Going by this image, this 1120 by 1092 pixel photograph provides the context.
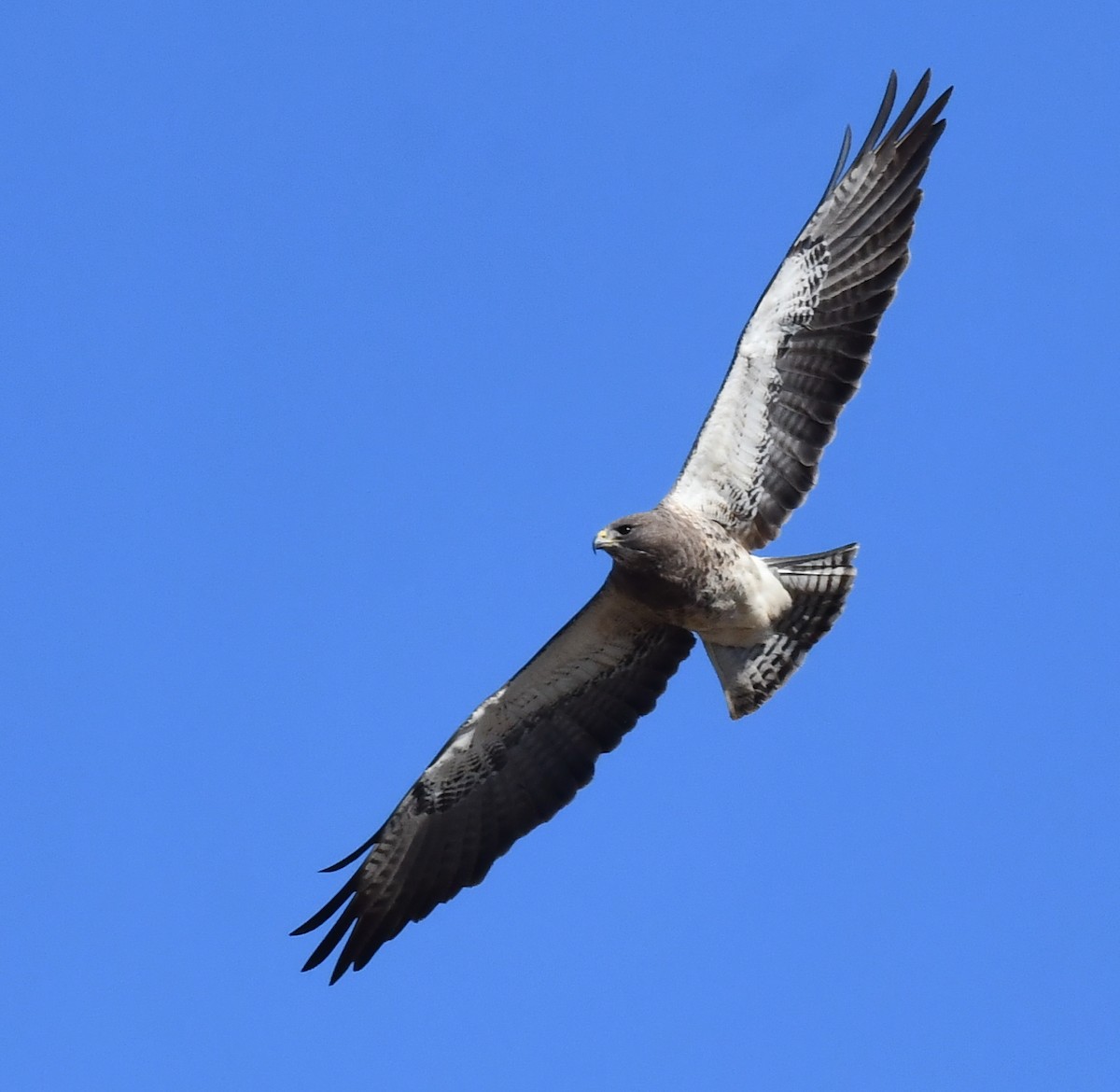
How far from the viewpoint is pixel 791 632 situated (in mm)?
9898

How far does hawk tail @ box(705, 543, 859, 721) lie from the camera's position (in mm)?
9773

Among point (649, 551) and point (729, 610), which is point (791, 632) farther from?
point (649, 551)

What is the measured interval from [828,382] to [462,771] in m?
3.74

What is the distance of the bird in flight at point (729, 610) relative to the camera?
980 cm

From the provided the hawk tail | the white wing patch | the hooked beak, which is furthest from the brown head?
the hawk tail

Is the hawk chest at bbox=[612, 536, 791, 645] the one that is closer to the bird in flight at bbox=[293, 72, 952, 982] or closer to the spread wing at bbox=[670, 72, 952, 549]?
the bird in flight at bbox=[293, 72, 952, 982]

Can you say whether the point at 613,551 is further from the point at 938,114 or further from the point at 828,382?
the point at 938,114

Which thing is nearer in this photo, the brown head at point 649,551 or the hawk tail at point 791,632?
the brown head at point 649,551

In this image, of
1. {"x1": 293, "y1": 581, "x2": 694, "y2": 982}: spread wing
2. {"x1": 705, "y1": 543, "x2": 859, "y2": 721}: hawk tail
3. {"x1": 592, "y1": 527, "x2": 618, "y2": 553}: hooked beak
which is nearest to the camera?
{"x1": 592, "y1": 527, "x2": 618, "y2": 553}: hooked beak

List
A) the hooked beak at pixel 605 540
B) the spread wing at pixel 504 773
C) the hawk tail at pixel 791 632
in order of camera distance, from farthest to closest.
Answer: the spread wing at pixel 504 773
the hawk tail at pixel 791 632
the hooked beak at pixel 605 540

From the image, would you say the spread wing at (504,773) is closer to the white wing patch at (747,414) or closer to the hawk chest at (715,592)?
the hawk chest at (715,592)

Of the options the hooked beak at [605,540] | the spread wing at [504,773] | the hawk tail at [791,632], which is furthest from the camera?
the spread wing at [504,773]

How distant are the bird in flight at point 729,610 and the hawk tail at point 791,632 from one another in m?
0.01

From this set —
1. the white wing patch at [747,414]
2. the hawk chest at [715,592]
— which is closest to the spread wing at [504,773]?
the hawk chest at [715,592]
